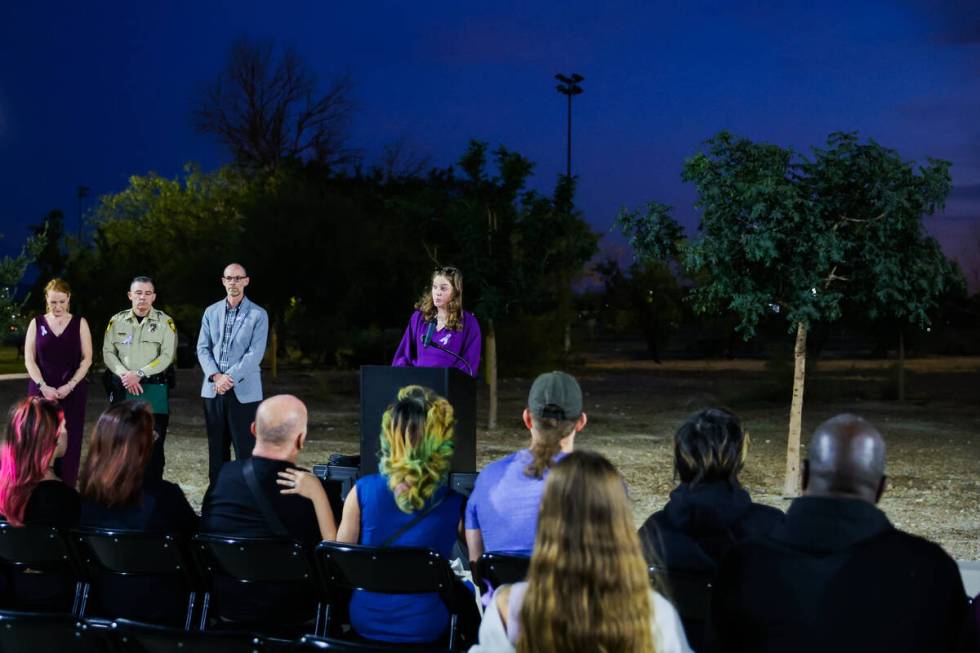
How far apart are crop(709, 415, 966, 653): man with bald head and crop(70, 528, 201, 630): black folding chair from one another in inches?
89.5

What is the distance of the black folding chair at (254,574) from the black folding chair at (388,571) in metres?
0.14

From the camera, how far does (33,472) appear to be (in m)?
4.23

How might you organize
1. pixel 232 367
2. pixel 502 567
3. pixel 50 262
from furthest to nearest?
pixel 50 262, pixel 232 367, pixel 502 567

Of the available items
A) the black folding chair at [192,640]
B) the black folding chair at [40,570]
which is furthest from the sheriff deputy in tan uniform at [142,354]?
the black folding chair at [192,640]

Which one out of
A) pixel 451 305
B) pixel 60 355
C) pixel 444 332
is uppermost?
pixel 451 305

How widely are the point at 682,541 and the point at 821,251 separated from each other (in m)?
6.77

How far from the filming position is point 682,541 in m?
3.55

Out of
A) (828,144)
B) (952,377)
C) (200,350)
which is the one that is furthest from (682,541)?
(952,377)

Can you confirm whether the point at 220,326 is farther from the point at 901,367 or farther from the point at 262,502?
the point at 901,367

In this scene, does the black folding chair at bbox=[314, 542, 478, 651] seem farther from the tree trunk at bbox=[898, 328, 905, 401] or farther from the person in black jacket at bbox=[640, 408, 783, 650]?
the tree trunk at bbox=[898, 328, 905, 401]

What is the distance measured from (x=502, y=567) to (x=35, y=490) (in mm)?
2105

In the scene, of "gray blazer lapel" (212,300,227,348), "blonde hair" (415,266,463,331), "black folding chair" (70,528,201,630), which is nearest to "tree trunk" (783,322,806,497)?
"blonde hair" (415,266,463,331)

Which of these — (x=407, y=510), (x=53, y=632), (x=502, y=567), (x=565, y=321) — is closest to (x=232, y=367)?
(x=407, y=510)

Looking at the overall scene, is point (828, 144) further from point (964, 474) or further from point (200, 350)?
point (200, 350)
